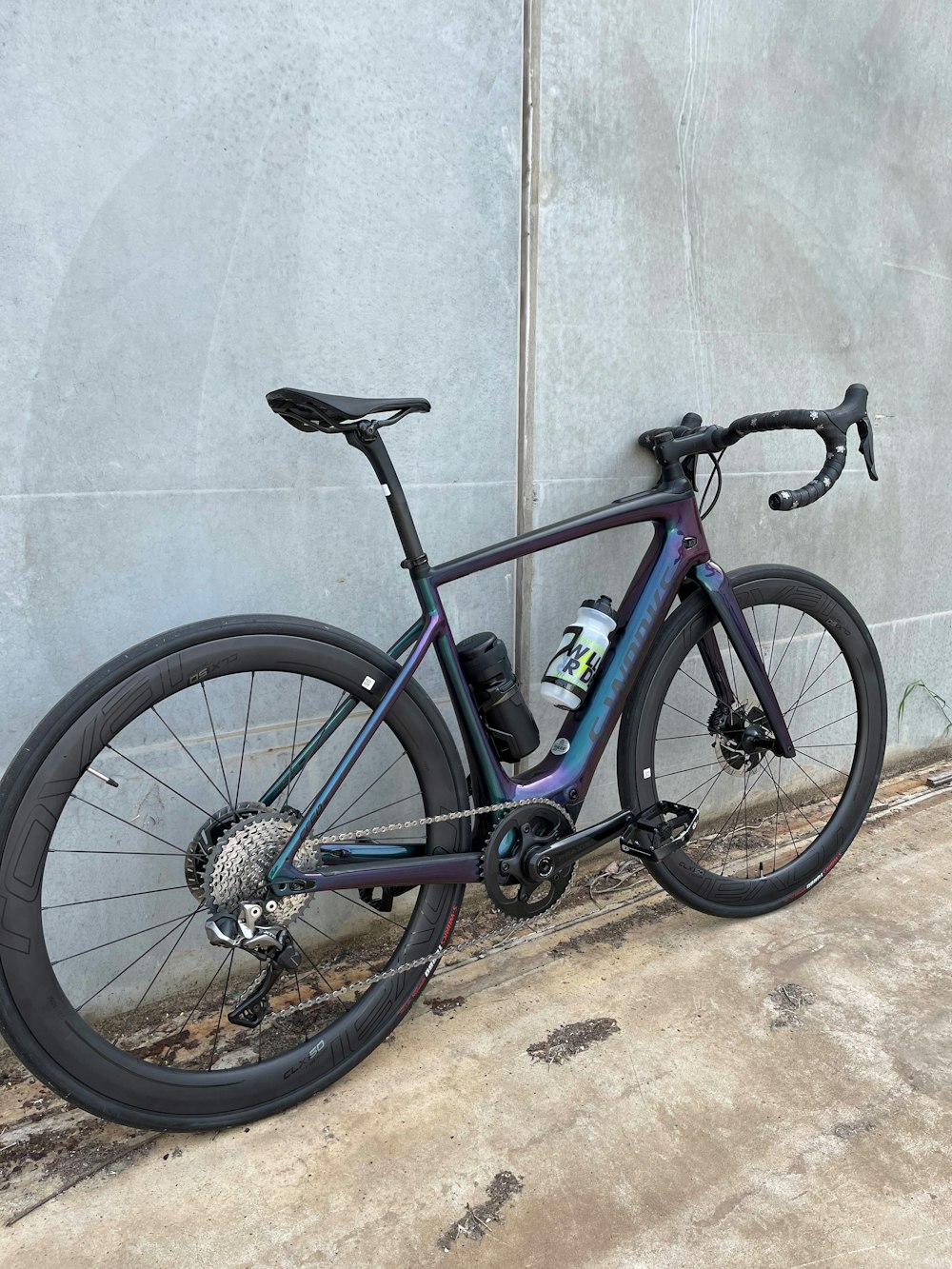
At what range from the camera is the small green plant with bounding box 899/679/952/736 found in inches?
134

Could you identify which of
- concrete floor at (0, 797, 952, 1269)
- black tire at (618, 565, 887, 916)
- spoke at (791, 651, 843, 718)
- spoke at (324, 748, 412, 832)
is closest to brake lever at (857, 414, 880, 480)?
black tire at (618, 565, 887, 916)

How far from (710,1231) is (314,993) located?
1.00 metres

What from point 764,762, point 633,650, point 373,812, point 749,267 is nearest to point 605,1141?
point 373,812

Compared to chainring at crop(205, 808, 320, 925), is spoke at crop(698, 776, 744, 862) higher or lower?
lower

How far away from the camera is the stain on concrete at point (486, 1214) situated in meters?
1.45

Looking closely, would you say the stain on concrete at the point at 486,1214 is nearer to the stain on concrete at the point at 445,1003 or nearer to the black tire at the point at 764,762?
the stain on concrete at the point at 445,1003

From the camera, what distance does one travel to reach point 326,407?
1.63 m

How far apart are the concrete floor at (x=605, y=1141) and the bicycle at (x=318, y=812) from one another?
0.44 ft

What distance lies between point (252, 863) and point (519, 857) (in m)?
0.58

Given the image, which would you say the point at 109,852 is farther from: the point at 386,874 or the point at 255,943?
the point at 386,874

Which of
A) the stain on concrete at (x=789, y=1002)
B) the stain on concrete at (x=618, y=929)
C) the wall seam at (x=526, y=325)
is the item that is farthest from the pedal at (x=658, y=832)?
the wall seam at (x=526, y=325)

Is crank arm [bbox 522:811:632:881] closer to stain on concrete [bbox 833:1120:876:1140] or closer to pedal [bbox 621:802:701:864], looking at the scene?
pedal [bbox 621:802:701:864]

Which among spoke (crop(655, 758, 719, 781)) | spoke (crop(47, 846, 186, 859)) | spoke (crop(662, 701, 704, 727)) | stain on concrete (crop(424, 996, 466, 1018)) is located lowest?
stain on concrete (crop(424, 996, 466, 1018))

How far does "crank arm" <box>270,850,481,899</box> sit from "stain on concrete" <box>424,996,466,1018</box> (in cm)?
35
